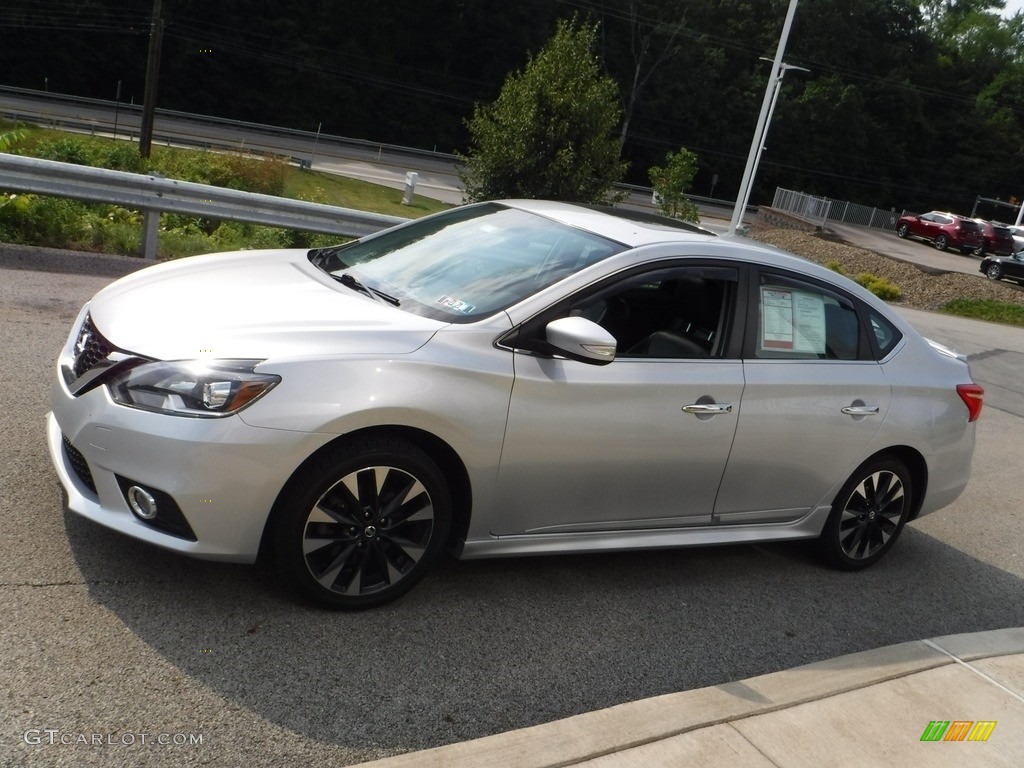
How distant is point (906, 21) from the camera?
285 feet

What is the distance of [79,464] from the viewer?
4.00m

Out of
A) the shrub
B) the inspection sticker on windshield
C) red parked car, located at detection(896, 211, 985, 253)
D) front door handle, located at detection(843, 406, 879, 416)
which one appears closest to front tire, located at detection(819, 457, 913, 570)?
front door handle, located at detection(843, 406, 879, 416)

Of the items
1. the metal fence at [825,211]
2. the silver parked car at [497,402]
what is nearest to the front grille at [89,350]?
the silver parked car at [497,402]

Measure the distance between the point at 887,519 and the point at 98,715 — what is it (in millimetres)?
4278

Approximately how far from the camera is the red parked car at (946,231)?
47.0 m

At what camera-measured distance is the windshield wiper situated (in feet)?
14.8

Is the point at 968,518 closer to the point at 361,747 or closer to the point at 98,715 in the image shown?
Answer: the point at 361,747

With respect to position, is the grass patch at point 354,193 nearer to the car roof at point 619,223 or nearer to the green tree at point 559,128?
the green tree at point 559,128

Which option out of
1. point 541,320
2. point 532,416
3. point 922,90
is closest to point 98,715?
point 532,416

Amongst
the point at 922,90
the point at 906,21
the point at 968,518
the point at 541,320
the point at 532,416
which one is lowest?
the point at 968,518

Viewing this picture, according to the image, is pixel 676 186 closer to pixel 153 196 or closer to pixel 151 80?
pixel 151 80

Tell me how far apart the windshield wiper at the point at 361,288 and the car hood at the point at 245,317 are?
0.05 metres

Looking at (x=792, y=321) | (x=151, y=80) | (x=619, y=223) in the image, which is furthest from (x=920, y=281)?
(x=151, y=80)

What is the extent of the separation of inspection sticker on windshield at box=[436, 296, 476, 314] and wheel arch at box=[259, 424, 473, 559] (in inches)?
24.7
